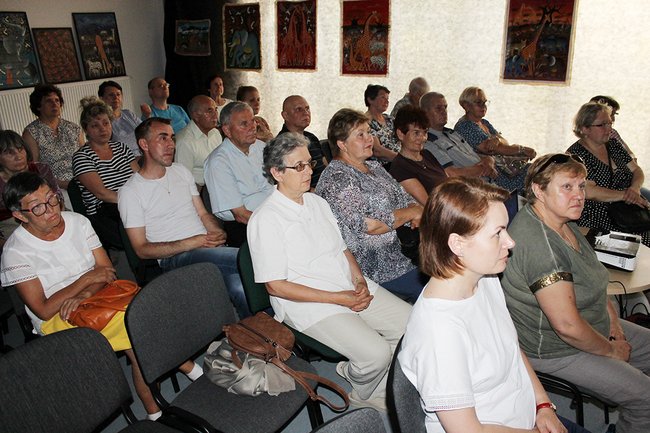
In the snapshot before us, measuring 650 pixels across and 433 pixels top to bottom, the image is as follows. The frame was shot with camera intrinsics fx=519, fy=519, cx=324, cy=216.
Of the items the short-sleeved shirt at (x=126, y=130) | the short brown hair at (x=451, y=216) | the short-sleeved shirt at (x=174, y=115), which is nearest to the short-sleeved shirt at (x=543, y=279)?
the short brown hair at (x=451, y=216)

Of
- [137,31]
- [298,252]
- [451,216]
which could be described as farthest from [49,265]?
[137,31]

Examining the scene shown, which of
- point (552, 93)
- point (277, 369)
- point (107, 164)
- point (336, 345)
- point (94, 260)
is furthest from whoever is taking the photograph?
point (552, 93)

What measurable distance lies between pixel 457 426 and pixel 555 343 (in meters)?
0.87

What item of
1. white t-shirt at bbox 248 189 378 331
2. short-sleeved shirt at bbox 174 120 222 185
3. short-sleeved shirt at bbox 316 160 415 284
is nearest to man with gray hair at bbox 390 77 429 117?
short-sleeved shirt at bbox 174 120 222 185

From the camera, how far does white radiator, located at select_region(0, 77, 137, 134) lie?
6.29m

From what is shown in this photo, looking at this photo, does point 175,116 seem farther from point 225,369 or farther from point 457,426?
point 457,426

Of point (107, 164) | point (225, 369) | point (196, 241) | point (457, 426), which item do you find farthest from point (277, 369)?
point (107, 164)

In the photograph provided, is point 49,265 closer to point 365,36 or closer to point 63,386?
point 63,386

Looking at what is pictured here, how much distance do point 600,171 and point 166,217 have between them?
2984mm

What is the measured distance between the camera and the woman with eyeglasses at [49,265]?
2.36 m

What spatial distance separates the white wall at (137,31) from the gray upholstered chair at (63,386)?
6.28m

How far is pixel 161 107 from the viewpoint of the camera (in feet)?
20.4

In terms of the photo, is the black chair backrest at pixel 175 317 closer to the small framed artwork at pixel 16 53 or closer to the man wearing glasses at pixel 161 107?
the man wearing glasses at pixel 161 107

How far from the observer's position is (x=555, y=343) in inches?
82.0
